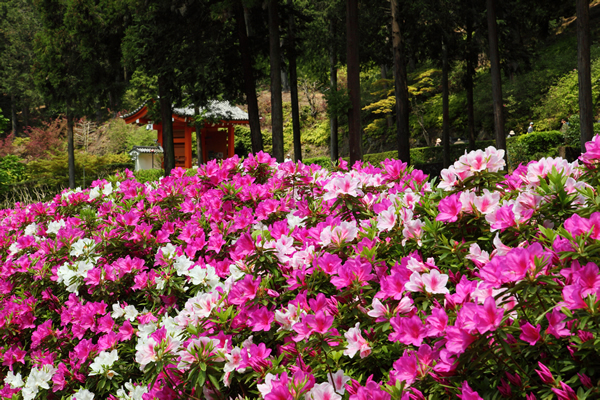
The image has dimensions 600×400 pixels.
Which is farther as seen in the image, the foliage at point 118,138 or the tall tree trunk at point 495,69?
the foliage at point 118,138

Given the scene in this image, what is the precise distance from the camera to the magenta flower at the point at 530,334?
1.30 m

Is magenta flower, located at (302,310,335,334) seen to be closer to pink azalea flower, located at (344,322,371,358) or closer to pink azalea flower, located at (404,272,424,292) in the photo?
pink azalea flower, located at (344,322,371,358)

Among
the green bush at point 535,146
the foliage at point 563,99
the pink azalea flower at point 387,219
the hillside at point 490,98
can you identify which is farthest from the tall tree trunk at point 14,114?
the pink azalea flower at point 387,219

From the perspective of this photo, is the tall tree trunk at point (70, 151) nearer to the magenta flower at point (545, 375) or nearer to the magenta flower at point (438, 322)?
the magenta flower at point (438, 322)

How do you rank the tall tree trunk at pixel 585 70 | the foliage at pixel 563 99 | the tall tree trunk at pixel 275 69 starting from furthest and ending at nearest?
the foliage at pixel 563 99, the tall tree trunk at pixel 275 69, the tall tree trunk at pixel 585 70

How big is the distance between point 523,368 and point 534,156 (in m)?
19.4

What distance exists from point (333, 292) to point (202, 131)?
102 feet

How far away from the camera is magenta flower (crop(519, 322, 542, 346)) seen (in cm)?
130

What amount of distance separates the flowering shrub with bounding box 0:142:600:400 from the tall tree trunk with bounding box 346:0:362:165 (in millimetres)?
10560

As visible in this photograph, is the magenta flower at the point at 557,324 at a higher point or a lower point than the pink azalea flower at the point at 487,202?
lower

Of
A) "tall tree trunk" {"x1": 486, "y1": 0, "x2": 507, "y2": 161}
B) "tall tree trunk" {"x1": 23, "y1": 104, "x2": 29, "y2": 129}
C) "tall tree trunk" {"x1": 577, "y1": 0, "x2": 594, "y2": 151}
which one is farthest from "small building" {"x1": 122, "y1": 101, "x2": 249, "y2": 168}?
"tall tree trunk" {"x1": 23, "y1": 104, "x2": 29, "y2": 129}

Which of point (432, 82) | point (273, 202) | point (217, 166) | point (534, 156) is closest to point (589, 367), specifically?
point (273, 202)

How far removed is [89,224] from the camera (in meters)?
3.75

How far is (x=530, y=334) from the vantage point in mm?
1307
